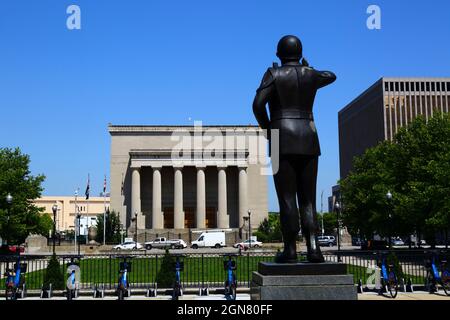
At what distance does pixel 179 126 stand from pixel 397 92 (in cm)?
6270

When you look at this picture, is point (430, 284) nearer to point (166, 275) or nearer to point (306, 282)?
point (166, 275)

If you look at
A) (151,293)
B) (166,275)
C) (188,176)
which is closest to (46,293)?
(151,293)

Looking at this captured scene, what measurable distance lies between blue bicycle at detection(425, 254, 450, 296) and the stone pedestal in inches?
416

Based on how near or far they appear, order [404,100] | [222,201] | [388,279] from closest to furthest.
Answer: [388,279] < [222,201] < [404,100]

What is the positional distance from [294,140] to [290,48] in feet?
5.38

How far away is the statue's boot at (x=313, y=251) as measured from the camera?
8312 mm

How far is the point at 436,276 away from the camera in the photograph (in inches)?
683

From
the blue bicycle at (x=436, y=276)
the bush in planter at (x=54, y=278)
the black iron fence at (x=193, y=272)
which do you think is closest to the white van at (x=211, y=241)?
the black iron fence at (x=193, y=272)

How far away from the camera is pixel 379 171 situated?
48.5m

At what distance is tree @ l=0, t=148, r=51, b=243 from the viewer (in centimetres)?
3988

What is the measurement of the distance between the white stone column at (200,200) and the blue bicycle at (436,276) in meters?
64.3

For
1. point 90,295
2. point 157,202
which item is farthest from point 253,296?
point 157,202

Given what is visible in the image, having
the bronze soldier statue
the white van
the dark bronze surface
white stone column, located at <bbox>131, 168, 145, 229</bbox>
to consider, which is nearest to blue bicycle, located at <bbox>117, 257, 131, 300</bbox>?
the bronze soldier statue
